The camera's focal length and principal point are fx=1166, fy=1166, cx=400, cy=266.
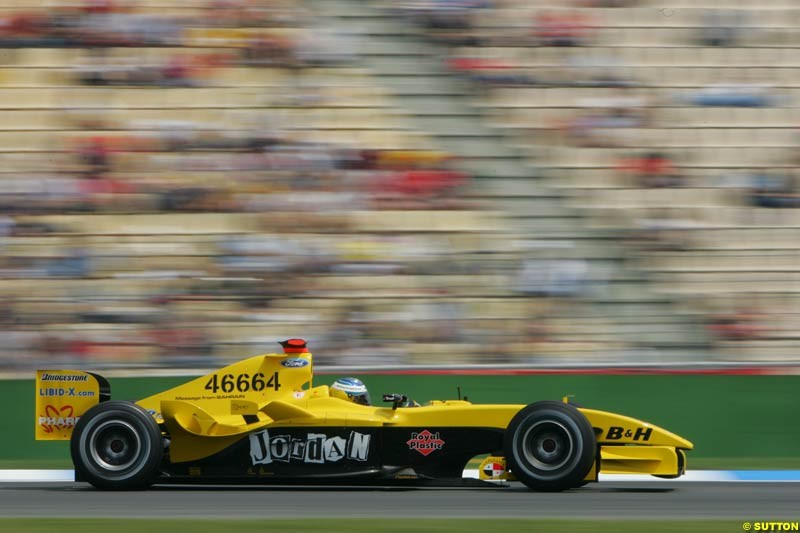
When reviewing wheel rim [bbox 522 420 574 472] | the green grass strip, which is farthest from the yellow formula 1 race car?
the green grass strip

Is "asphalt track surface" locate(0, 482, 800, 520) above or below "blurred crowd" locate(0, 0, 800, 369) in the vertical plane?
below

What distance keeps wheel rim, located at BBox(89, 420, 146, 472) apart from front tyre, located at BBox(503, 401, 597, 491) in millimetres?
2705

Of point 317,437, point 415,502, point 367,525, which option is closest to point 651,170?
point 317,437

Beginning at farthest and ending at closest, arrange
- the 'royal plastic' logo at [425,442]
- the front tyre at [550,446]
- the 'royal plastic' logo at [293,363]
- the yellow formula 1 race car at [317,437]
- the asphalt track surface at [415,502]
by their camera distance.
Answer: the 'royal plastic' logo at [293,363], the 'royal plastic' logo at [425,442], the yellow formula 1 race car at [317,437], the front tyre at [550,446], the asphalt track surface at [415,502]

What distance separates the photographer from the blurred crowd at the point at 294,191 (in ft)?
41.2

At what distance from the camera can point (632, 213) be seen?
13367 millimetres

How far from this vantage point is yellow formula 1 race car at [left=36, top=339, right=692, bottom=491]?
8.06m

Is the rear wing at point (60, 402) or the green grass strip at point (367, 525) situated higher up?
the rear wing at point (60, 402)

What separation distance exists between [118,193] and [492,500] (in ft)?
23.7

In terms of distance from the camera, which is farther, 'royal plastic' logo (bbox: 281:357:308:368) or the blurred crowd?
the blurred crowd

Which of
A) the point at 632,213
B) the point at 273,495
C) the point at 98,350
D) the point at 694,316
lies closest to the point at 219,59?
the point at 98,350

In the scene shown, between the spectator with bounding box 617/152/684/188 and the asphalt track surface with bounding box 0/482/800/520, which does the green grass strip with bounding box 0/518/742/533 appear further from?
the spectator with bounding box 617/152/684/188

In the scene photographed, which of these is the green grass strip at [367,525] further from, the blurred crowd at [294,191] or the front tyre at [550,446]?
the blurred crowd at [294,191]

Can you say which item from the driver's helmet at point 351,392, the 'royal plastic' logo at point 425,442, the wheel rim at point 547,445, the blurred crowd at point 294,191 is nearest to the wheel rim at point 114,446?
the driver's helmet at point 351,392
